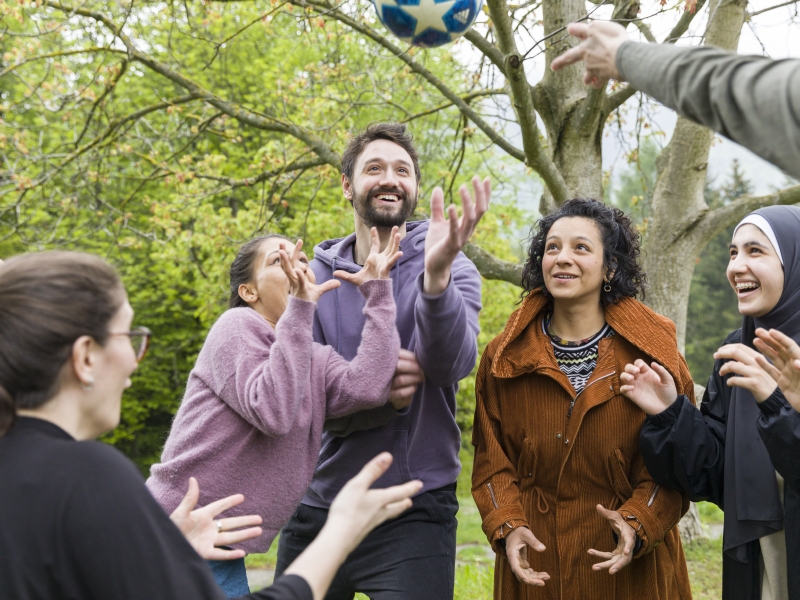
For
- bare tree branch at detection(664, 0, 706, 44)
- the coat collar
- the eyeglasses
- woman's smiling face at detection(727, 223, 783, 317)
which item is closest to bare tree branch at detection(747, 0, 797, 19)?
bare tree branch at detection(664, 0, 706, 44)

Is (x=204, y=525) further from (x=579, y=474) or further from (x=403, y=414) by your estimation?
(x=579, y=474)

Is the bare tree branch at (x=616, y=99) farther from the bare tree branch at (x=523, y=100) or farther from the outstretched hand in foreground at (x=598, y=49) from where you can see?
the outstretched hand in foreground at (x=598, y=49)

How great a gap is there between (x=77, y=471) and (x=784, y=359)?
7.08 ft

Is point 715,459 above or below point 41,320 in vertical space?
below

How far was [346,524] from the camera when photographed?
1.83m

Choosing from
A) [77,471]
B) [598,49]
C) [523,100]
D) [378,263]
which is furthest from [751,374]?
[523,100]

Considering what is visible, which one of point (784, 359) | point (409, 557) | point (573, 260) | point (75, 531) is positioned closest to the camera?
point (75, 531)

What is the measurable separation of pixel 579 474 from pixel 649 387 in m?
0.43

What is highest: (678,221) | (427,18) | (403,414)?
(678,221)

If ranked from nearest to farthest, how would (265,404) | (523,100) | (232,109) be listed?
(265,404)
(523,100)
(232,109)

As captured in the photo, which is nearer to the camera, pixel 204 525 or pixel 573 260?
pixel 204 525

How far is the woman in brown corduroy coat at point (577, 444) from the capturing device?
3.05 metres

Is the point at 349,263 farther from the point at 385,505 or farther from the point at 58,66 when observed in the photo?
the point at 58,66

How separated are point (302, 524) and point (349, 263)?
1.05m
